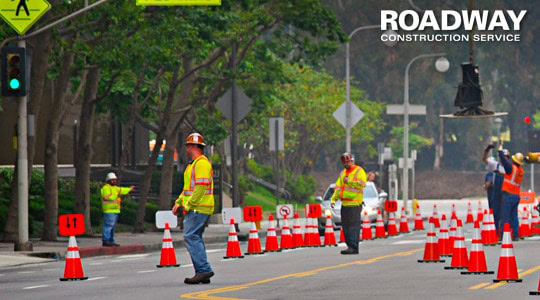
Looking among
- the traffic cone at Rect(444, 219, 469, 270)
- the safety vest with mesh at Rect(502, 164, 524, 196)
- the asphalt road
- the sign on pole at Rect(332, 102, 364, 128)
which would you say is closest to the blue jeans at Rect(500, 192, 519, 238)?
the safety vest with mesh at Rect(502, 164, 524, 196)

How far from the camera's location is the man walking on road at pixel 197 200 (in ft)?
60.0

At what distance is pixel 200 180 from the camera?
18.3m

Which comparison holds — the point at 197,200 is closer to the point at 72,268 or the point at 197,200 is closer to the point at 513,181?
the point at 72,268

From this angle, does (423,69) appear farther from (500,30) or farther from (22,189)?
(22,189)

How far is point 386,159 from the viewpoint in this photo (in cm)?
5712

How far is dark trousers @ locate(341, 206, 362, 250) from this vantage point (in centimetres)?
2564

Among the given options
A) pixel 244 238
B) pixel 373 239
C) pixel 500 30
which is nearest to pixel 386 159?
pixel 244 238

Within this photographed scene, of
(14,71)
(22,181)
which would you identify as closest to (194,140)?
(14,71)

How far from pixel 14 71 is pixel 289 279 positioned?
36.1 ft

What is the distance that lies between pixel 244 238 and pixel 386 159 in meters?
19.0

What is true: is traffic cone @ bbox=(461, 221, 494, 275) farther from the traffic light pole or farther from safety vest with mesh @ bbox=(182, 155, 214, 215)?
the traffic light pole

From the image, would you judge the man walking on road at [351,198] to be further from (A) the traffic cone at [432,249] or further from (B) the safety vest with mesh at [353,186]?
(A) the traffic cone at [432,249]

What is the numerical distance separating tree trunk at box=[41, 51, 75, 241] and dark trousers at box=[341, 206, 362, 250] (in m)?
10.1

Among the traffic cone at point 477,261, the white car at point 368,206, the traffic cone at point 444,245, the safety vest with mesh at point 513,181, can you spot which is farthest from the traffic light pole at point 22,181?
the white car at point 368,206
